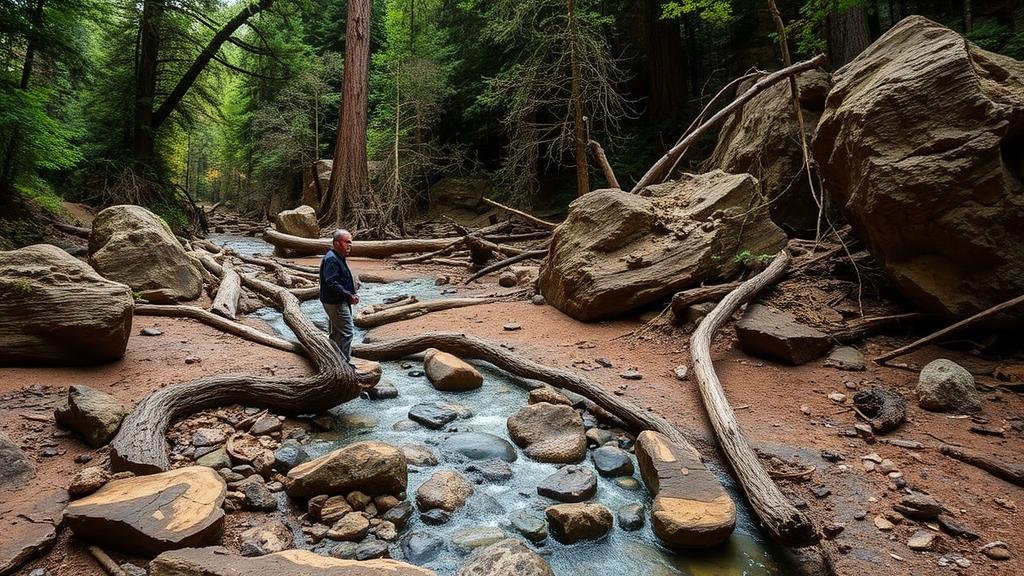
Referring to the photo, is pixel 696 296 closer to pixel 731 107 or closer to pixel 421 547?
pixel 731 107

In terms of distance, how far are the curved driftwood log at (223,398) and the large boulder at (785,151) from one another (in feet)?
27.7

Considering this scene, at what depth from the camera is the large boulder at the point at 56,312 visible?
16.6ft

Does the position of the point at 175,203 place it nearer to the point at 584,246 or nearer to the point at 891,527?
the point at 584,246

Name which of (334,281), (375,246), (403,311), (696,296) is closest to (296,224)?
(375,246)

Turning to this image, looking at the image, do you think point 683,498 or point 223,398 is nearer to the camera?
point 683,498

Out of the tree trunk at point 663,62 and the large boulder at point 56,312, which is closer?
the large boulder at point 56,312

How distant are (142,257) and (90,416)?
17.4 feet

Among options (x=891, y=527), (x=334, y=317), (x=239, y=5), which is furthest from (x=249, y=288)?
(x=239, y=5)

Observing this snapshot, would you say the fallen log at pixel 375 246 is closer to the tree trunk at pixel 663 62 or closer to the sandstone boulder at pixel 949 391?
the tree trunk at pixel 663 62

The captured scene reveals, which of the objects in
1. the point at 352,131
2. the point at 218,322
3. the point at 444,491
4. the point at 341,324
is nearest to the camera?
the point at 444,491

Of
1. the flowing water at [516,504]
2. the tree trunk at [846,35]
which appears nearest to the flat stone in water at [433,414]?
the flowing water at [516,504]

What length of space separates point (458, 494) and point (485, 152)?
22.2m

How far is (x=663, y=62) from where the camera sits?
55.7 feet

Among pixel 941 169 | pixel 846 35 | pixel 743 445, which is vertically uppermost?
pixel 846 35
